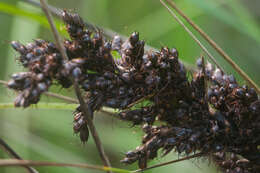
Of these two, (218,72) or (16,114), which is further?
(16,114)

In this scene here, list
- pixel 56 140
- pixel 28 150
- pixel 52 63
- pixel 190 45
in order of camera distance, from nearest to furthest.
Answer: pixel 52 63
pixel 28 150
pixel 56 140
pixel 190 45

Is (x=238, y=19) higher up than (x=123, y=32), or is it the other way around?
(x=123, y=32)

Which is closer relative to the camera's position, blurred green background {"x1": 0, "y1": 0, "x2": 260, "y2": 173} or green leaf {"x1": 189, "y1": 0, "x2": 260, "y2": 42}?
green leaf {"x1": 189, "y1": 0, "x2": 260, "y2": 42}

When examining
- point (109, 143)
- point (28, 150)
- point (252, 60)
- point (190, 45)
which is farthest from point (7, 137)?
point (252, 60)

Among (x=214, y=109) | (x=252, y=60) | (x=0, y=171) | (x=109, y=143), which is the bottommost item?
(x=0, y=171)

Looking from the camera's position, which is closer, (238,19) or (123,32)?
(238,19)

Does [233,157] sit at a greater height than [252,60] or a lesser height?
lesser

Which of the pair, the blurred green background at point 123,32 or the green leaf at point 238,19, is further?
the blurred green background at point 123,32

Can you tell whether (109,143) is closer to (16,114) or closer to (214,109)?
(16,114)
